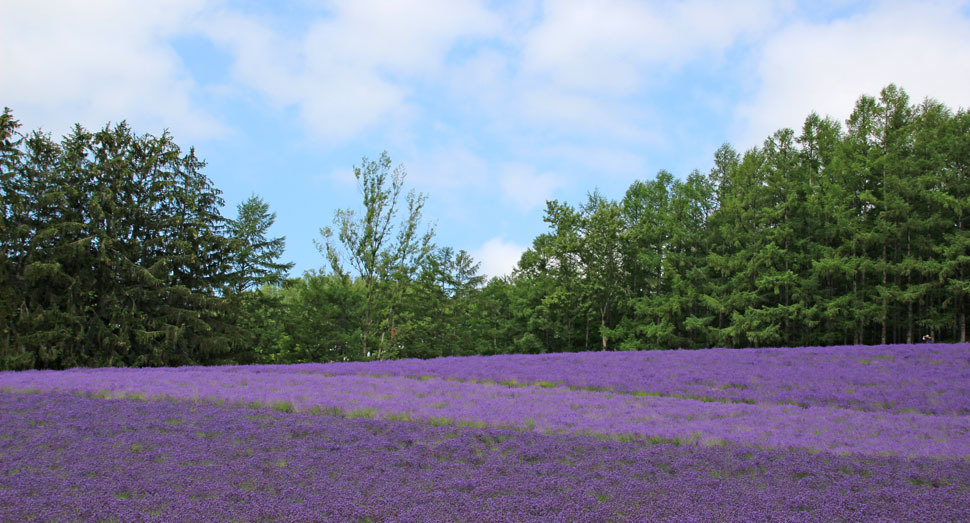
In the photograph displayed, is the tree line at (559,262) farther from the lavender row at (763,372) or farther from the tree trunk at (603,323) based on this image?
the lavender row at (763,372)

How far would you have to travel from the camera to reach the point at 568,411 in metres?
13.3

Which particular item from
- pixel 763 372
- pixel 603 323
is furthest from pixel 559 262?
pixel 763 372

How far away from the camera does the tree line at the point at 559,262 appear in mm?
27781

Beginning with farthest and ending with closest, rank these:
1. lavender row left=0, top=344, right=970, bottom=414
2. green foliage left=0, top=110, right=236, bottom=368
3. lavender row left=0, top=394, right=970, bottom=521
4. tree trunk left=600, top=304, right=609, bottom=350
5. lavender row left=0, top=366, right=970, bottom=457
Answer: tree trunk left=600, top=304, right=609, bottom=350 → green foliage left=0, top=110, right=236, bottom=368 → lavender row left=0, top=344, right=970, bottom=414 → lavender row left=0, top=366, right=970, bottom=457 → lavender row left=0, top=394, right=970, bottom=521

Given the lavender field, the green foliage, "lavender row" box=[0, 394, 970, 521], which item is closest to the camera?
"lavender row" box=[0, 394, 970, 521]

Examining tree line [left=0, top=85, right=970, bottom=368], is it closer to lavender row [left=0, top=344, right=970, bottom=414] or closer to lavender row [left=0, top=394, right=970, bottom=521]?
lavender row [left=0, top=344, right=970, bottom=414]

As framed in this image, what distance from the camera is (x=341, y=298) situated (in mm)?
52125

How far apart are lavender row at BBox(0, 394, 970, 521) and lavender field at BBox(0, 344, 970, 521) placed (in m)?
0.04

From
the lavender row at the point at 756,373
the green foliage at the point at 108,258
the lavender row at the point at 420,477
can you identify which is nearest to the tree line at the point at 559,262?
the green foliage at the point at 108,258

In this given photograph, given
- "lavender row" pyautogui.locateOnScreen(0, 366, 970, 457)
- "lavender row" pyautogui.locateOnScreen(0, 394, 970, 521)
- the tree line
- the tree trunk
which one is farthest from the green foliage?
the tree trunk

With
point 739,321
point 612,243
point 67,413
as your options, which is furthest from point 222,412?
point 612,243

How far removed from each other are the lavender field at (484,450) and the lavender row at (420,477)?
0.04 m

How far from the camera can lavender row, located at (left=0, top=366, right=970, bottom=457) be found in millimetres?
10438

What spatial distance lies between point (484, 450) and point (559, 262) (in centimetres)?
4087
